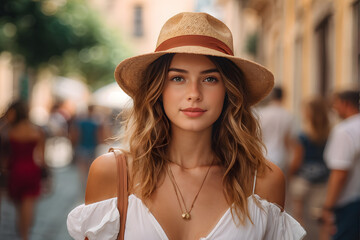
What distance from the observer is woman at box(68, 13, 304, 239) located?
2238mm

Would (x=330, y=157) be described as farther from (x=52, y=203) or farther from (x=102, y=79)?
(x=102, y=79)

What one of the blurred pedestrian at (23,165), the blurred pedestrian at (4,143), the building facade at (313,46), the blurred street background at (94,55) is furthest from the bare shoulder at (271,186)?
the building facade at (313,46)

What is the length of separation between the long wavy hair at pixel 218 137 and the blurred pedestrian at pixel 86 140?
7.87m

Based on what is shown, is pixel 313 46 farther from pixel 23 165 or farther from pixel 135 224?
pixel 135 224

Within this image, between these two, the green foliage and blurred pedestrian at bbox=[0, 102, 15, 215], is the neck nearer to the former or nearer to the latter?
blurred pedestrian at bbox=[0, 102, 15, 215]

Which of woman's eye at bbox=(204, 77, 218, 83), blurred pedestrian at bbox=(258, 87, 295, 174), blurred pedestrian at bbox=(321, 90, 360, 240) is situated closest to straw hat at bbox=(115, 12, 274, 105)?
woman's eye at bbox=(204, 77, 218, 83)

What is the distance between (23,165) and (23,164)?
0.01 meters

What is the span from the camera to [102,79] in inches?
1409

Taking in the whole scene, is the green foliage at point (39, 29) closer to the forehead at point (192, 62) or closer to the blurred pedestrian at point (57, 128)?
the blurred pedestrian at point (57, 128)

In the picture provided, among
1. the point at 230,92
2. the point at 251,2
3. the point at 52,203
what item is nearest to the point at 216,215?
the point at 230,92

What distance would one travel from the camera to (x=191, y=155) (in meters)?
2.48

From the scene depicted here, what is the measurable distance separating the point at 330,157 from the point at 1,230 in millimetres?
4479

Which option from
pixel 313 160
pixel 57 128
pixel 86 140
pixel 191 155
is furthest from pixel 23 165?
pixel 57 128

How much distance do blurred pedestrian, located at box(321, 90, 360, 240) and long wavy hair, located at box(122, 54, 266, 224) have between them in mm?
2106
